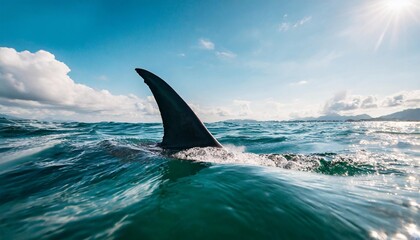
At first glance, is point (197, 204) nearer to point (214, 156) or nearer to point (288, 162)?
point (214, 156)

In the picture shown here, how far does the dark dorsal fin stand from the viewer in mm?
6500

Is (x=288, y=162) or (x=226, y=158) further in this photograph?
(x=288, y=162)

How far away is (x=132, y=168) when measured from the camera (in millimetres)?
5078

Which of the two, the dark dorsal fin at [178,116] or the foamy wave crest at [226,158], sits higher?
the dark dorsal fin at [178,116]

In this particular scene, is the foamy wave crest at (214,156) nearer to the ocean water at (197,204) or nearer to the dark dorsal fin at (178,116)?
the ocean water at (197,204)

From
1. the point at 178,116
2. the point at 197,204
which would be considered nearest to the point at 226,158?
the point at 178,116

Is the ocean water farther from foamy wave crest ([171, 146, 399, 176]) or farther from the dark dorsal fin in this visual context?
the dark dorsal fin

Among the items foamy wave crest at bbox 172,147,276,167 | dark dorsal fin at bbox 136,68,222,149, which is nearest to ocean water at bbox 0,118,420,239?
foamy wave crest at bbox 172,147,276,167

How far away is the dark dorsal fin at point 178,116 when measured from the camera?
6.50 m

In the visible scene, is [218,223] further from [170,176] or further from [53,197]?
[53,197]

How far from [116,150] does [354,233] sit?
A: 672 centimetres

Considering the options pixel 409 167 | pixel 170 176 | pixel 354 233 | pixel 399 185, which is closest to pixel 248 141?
pixel 409 167

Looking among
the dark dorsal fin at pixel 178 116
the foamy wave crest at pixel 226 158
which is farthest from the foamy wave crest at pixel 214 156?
the dark dorsal fin at pixel 178 116

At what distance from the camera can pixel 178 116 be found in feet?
21.4
